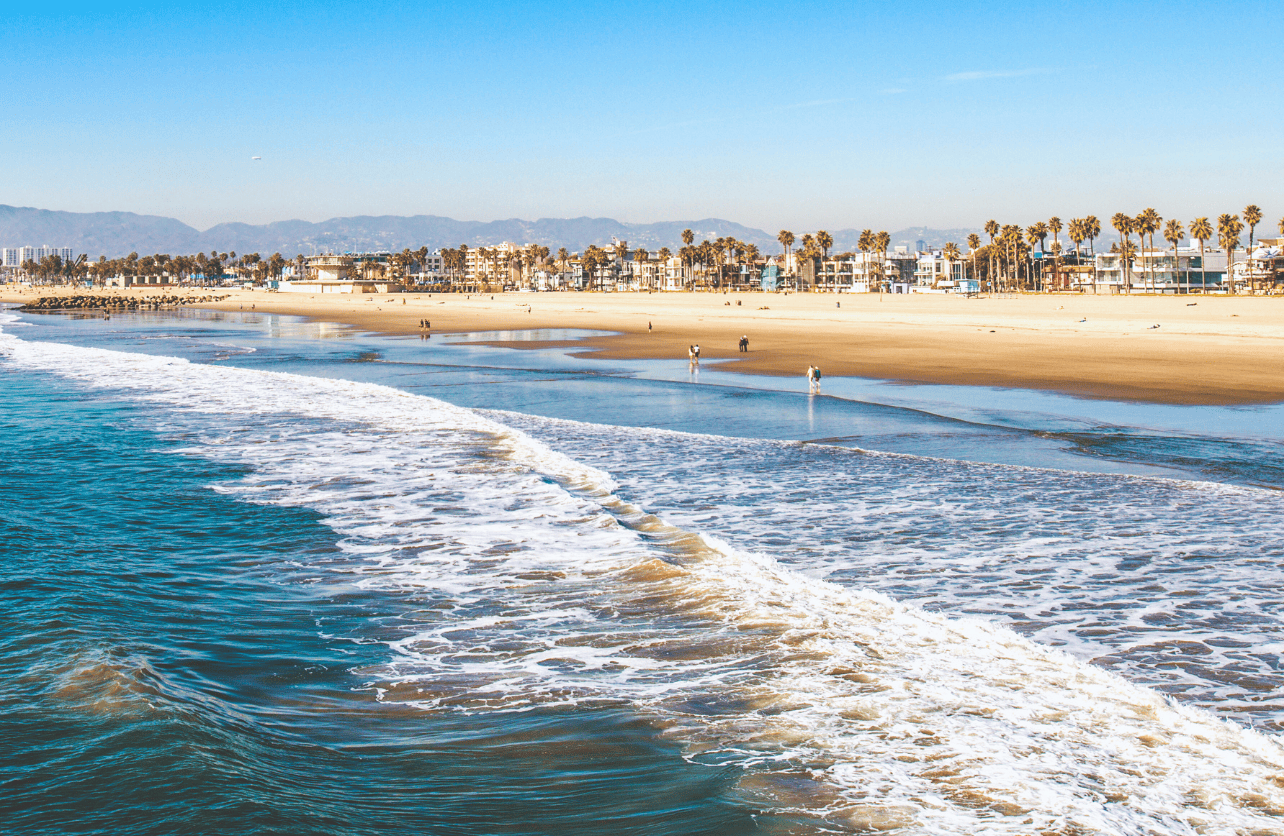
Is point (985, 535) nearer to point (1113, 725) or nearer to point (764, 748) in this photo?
point (1113, 725)

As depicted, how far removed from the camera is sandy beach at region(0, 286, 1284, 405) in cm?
2881

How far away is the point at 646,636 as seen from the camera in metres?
8.09

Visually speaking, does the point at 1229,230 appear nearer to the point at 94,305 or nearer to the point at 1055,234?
the point at 1055,234

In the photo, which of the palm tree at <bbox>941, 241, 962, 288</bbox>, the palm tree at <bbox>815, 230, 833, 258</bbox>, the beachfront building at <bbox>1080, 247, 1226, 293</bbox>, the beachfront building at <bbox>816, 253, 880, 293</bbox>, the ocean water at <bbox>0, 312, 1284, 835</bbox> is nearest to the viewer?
the ocean water at <bbox>0, 312, 1284, 835</bbox>

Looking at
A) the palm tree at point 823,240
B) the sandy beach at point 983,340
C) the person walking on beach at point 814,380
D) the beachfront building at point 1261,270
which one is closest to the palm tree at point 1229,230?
the beachfront building at point 1261,270

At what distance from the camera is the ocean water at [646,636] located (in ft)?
18.1

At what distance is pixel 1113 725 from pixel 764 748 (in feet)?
7.49

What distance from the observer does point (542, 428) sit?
65.1ft

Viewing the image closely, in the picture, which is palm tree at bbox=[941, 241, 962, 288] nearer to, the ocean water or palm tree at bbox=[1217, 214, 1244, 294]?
palm tree at bbox=[1217, 214, 1244, 294]

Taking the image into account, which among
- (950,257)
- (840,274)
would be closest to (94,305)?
(840,274)

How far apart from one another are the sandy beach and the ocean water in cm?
1224

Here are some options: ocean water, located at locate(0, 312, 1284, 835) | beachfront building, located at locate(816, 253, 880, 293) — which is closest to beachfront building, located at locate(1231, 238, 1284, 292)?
beachfront building, located at locate(816, 253, 880, 293)

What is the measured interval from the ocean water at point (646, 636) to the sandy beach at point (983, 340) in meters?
12.2

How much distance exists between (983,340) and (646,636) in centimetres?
4116
